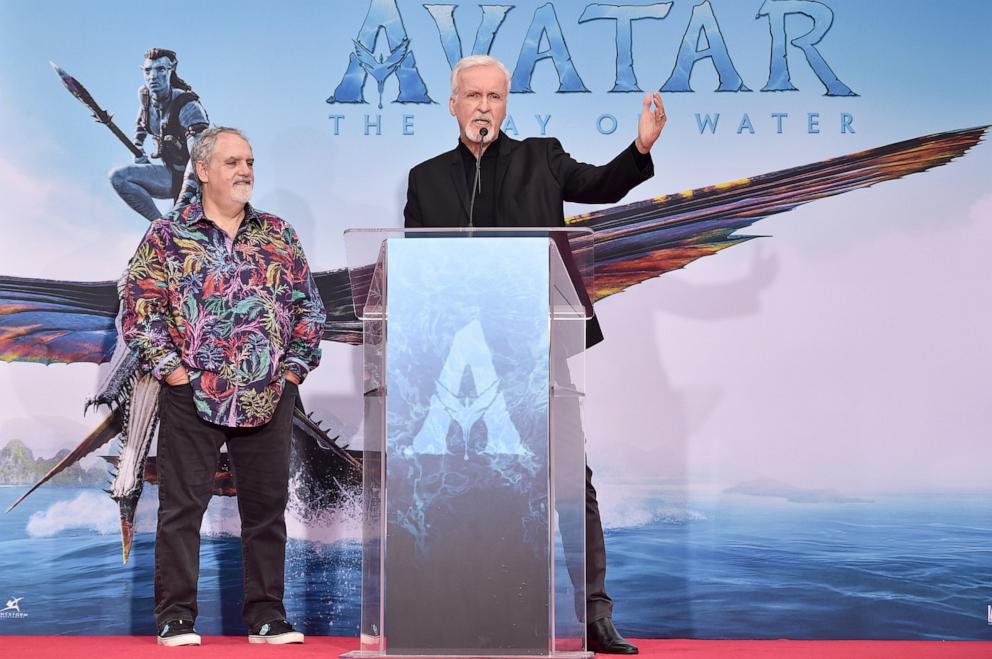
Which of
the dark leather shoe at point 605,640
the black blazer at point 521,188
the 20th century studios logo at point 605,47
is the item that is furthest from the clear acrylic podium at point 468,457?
the 20th century studios logo at point 605,47

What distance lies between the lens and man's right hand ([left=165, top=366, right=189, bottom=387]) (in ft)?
10.5

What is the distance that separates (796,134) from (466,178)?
146 cm

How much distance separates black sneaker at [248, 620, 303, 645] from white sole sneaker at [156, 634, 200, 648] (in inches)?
7.8

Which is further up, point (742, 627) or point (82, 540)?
point (82, 540)

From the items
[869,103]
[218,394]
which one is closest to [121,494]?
[218,394]

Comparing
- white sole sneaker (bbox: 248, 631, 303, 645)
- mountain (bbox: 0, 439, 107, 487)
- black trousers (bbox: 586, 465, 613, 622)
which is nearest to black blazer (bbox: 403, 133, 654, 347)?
black trousers (bbox: 586, 465, 613, 622)

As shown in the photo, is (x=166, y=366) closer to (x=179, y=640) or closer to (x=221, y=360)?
(x=221, y=360)

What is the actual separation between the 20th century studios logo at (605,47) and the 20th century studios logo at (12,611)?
1.96m

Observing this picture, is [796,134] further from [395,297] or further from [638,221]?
[395,297]

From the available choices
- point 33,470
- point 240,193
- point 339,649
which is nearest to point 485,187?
point 240,193

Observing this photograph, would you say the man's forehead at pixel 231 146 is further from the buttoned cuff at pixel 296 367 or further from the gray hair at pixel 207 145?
the buttoned cuff at pixel 296 367

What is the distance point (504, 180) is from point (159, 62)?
172cm

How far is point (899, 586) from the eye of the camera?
394cm

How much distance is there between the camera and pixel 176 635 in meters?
3.08
